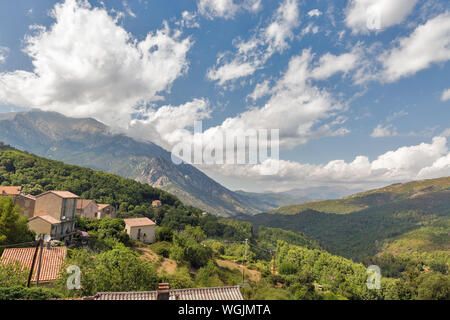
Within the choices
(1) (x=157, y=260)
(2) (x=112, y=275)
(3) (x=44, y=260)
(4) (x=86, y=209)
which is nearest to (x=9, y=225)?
(3) (x=44, y=260)

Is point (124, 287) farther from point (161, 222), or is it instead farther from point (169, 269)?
point (161, 222)

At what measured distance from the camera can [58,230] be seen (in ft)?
129

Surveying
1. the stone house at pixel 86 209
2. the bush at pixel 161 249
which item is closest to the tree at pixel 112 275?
the bush at pixel 161 249

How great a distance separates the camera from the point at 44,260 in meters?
24.8

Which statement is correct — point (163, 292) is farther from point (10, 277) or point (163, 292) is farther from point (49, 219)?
point (49, 219)

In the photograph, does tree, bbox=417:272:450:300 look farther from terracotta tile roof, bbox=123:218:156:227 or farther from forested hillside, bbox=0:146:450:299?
terracotta tile roof, bbox=123:218:156:227

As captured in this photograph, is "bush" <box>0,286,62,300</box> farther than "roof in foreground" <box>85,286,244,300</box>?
No

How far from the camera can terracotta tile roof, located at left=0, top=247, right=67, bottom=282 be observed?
23.1 meters

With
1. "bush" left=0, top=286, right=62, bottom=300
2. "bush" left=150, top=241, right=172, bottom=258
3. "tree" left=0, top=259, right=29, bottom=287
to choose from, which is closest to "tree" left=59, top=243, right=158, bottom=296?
"tree" left=0, top=259, right=29, bottom=287

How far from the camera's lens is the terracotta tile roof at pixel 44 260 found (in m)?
23.1

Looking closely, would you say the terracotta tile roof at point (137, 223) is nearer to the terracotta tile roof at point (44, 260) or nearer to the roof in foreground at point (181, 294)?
the terracotta tile roof at point (44, 260)

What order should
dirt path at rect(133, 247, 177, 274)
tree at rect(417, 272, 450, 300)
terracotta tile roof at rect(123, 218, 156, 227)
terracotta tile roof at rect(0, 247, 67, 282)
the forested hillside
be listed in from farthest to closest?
terracotta tile roof at rect(123, 218, 156, 227)
tree at rect(417, 272, 450, 300)
dirt path at rect(133, 247, 177, 274)
terracotta tile roof at rect(0, 247, 67, 282)
the forested hillside
